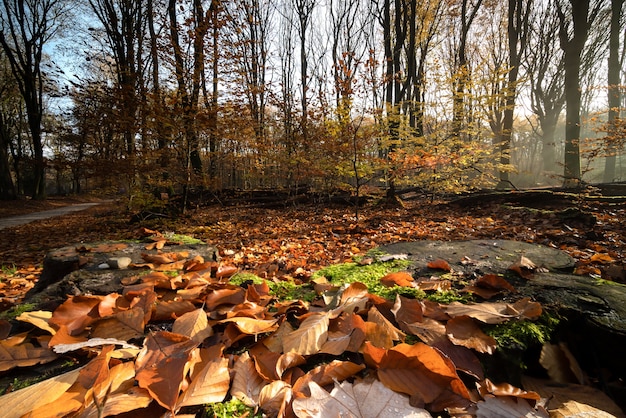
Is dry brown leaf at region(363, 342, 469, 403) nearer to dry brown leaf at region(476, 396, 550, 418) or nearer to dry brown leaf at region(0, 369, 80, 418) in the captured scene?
dry brown leaf at region(476, 396, 550, 418)

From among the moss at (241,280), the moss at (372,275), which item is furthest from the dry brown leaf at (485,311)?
the moss at (241,280)

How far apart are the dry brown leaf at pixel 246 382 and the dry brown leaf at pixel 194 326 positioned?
0.56 ft

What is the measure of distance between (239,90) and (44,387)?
874 cm

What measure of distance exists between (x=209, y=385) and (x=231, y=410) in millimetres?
96

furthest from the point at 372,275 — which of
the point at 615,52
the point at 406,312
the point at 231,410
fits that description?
the point at 615,52

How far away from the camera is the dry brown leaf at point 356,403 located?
61 centimetres

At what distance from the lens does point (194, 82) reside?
6.97m

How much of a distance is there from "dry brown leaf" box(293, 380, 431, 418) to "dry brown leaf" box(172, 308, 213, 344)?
0.43m

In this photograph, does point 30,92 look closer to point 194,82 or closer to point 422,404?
point 194,82

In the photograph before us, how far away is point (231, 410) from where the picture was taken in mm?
639

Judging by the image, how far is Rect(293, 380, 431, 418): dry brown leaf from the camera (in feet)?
2.01

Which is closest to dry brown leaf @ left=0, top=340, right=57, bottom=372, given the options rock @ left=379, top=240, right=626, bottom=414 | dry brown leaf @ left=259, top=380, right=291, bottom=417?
dry brown leaf @ left=259, top=380, right=291, bottom=417

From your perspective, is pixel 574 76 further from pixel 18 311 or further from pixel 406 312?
pixel 18 311

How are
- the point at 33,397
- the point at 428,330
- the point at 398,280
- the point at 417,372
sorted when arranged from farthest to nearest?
the point at 398,280 → the point at 428,330 → the point at 417,372 → the point at 33,397
